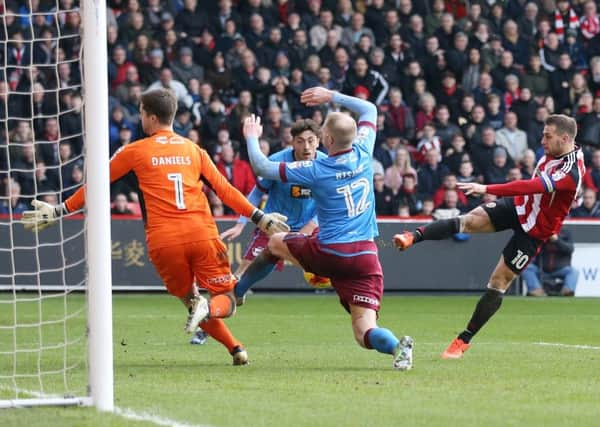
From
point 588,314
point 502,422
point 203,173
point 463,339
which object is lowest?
point 588,314

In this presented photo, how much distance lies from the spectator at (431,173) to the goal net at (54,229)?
229 inches

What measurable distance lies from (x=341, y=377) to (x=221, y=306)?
1.08 meters

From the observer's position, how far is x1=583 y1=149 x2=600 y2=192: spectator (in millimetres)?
22609

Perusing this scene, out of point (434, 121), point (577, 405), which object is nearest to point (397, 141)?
point (434, 121)

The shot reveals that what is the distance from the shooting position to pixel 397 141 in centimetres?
2225

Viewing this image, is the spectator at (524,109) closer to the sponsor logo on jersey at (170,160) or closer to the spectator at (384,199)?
the spectator at (384,199)

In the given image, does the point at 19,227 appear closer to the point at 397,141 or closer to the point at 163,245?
the point at 397,141

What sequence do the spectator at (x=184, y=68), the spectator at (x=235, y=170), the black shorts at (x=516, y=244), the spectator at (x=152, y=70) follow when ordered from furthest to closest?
the spectator at (x=184, y=68)
the spectator at (x=152, y=70)
the spectator at (x=235, y=170)
the black shorts at (x=516, y=244)

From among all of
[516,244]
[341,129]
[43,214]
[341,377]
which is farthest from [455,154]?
[43,214]

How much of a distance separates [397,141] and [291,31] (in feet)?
10.3

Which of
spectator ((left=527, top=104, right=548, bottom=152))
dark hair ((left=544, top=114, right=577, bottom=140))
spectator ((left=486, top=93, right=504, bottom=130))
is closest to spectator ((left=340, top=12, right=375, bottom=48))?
spectator ((left=486, top=93, right=504, bottom=130))

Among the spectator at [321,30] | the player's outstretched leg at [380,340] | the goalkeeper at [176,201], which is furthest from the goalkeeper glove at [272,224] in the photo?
the spectator at [321,30]

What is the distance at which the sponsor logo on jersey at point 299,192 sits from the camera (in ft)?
41.9

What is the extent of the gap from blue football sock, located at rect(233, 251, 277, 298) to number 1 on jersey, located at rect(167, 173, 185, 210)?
6.91 ft
